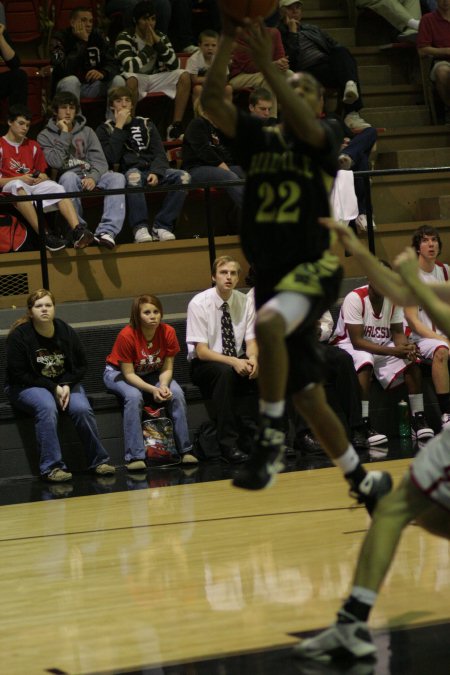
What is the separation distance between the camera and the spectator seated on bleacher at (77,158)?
868 cm

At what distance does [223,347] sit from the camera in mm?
7859

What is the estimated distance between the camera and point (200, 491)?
A: 6582 mm

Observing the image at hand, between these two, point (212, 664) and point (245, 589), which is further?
point (245, 589)

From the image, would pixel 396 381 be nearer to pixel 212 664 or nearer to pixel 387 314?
pixel 387 314

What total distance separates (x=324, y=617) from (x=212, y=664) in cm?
61

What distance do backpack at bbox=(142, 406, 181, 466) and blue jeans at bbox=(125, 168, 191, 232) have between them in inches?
72.6

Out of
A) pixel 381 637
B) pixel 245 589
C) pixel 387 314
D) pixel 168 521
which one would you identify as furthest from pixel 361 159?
pixel 381 637

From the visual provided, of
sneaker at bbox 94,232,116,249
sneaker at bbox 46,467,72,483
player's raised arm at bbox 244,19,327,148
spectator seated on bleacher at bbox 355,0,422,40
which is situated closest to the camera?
player's raised arm at bbox 244,19,327,148

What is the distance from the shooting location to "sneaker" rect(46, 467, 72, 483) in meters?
7.26

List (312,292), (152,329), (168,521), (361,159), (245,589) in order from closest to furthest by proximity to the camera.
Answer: (312,292) → (245,589) → (168,521) → (152,329) → (361,159)

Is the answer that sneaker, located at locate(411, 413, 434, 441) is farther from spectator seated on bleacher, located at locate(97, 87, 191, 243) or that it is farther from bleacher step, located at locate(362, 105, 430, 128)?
bleacher step, located at locate(362, 105, 430, 128)

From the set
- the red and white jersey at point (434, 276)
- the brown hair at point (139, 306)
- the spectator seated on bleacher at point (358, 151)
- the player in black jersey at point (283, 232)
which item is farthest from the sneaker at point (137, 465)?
the player in black jersey at point (283, 232)

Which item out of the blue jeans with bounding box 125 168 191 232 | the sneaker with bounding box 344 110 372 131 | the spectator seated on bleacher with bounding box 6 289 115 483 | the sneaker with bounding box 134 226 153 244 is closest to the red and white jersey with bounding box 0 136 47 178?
the blue jeans with bounding box 125 168 191 232

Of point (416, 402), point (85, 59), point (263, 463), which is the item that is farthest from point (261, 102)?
point (263, 463)
